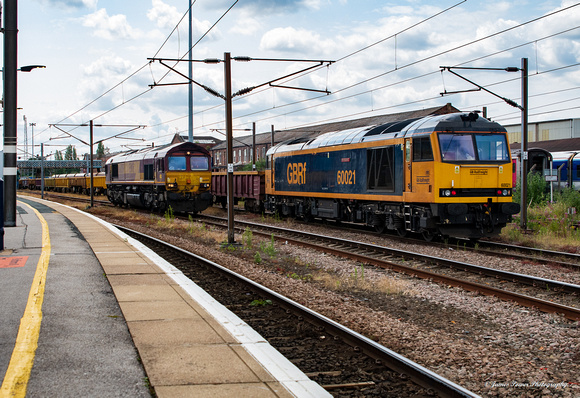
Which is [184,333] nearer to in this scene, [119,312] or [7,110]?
[119,312]

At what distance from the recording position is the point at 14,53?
13.2 meters

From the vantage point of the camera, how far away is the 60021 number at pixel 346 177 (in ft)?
59.2

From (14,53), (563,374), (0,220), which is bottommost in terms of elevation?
(563,374)

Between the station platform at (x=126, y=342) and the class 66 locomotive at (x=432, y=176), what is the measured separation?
7.66 metres

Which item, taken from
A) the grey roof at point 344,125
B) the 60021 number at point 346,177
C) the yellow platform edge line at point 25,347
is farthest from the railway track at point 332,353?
the grey roof at point 344,125

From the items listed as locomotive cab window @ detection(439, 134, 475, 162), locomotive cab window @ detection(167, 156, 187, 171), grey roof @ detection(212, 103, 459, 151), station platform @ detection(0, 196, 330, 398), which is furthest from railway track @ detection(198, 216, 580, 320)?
grey roof @ detection(212, 103, 459, 151)

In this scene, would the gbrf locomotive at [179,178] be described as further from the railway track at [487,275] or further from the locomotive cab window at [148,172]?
the railway track at [487,275]

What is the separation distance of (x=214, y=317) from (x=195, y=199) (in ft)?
72.5

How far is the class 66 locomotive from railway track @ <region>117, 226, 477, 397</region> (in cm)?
723

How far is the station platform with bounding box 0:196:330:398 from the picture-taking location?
4.30 m

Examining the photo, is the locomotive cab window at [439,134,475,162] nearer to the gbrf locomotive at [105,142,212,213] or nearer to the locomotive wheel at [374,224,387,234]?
the locomotive wheel at [374,224,387,234]

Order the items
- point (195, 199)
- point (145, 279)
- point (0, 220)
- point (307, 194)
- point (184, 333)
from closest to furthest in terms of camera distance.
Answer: point (184, 333), point (145, 279), point (0, 220), point (307, 194), point (195, 199)

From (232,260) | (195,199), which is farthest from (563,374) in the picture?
(195,199)

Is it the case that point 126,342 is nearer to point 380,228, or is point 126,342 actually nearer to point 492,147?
point 492,147
